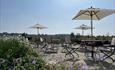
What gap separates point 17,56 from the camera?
3.36 m

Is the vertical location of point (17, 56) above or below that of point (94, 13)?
below

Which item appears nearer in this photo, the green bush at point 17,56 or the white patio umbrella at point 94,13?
the green bush at point 17,56

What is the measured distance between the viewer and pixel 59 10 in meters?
12.2

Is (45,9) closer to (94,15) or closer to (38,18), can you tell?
(38,18)

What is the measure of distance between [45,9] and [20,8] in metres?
1.48

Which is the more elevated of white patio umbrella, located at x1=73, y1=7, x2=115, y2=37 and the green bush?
white patio umbrella, located at x1=73, y1=7, x2=115, y2=37

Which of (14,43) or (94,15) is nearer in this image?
(14,43)

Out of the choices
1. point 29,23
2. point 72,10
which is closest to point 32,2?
point 72,10

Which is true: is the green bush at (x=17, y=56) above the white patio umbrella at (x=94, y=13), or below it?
below

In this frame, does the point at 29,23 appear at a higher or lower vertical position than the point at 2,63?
higher

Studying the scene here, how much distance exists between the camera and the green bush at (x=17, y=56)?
2.91 meters

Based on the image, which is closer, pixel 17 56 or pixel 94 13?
pixel 17 56

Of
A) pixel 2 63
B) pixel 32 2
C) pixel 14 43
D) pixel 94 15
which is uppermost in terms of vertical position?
pixel 32 2

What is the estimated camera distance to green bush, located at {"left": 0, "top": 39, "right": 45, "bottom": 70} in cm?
291
